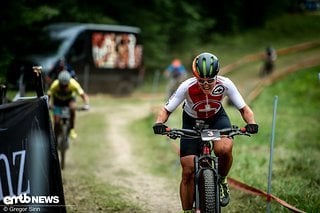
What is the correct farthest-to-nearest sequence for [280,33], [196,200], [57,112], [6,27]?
[280,33]
[6,27]
[57,112]
[196,200]

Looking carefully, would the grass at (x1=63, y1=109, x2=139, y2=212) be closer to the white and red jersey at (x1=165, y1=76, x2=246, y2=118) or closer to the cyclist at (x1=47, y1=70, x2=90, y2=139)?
the cyclist at (x1=47, y1=70, x2=90, y2=139)

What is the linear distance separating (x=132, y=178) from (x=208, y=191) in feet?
16.3

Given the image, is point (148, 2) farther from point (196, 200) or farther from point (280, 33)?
point (196, 200)

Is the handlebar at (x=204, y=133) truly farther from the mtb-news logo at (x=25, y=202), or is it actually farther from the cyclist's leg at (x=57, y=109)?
the cyclist's leg at (x=57, y=109)

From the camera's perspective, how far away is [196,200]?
19.1 feet

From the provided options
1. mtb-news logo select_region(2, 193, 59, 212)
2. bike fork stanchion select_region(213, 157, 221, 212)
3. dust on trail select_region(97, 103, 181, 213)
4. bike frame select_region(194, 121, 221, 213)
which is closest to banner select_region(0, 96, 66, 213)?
mtb-news logo select_region(2, 193, 59, 212)

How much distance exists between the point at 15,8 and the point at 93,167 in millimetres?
8740

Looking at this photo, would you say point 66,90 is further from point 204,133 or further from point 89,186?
point 204,133

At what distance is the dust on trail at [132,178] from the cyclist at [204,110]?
1.58 metres

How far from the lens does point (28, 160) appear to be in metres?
5.46

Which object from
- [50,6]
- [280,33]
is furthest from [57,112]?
Result: [280,33]

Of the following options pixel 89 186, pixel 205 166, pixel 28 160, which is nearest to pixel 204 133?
pixel 205 166

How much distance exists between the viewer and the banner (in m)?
5.35

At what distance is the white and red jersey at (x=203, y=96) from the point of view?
6.24 m
